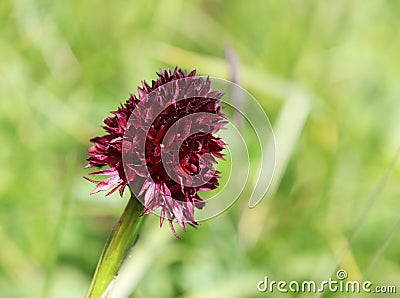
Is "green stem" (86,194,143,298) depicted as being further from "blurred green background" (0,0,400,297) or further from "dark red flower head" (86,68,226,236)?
"blurred green background" (0,0,400,297)

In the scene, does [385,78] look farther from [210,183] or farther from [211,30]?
[210,183]

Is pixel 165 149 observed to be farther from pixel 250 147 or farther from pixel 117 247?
pixel 250 147

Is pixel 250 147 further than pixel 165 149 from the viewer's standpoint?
Yes

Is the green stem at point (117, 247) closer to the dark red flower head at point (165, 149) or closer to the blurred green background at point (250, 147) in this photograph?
the dark red flower head at point (165, 149)

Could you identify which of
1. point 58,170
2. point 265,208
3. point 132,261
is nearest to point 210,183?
point 132,261

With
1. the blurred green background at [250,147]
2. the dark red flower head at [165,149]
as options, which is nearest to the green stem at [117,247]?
the dark red flower head at [165,149]

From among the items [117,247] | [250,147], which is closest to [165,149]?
[117,247]

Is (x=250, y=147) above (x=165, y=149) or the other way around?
above

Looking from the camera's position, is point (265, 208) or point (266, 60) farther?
point (266, 60)
